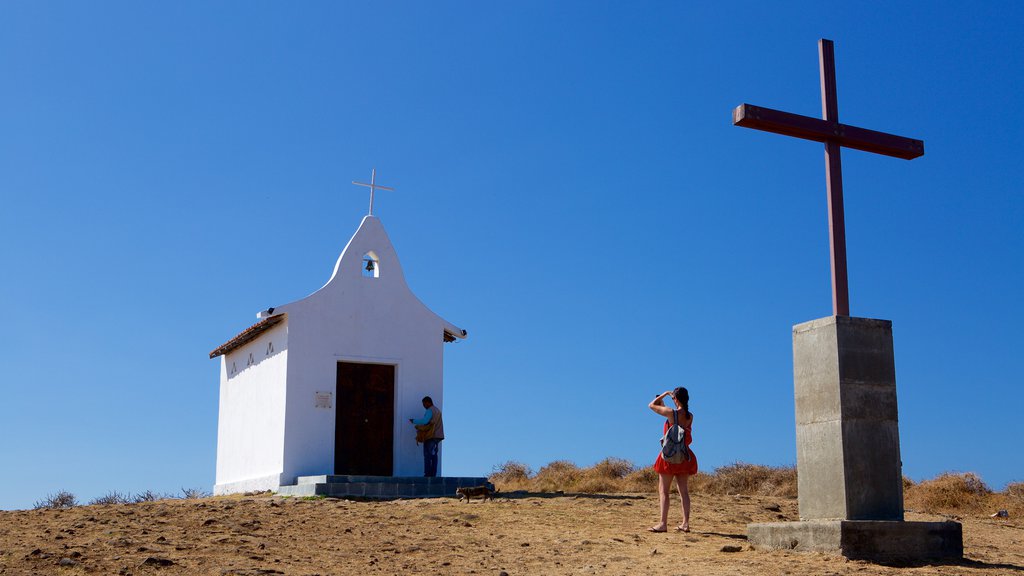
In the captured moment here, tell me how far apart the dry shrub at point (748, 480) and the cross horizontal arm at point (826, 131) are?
30.6 feet

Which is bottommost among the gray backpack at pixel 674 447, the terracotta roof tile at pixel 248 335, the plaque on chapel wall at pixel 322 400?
the gray backpack at pixel 674 447

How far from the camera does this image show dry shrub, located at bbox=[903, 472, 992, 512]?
1867 cm

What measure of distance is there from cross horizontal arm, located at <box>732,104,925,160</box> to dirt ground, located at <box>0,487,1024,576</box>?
4.52 metres

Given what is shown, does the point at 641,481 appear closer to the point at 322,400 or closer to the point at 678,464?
the point at 322,400

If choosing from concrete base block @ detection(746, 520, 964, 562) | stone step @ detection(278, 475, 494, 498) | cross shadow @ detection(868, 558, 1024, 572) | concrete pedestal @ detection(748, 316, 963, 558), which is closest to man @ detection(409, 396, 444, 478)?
stone step @ detection(278, 475, 494, 498)

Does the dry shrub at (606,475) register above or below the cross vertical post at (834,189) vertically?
below

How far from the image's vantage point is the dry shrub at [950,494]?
61.3 ft

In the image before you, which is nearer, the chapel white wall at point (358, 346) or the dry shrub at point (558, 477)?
the chapel white wall at point (358, 346)

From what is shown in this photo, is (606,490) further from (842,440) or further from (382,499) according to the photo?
(842,440)

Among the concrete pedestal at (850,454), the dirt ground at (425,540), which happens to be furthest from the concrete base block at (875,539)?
the dirt ground at (425,540)

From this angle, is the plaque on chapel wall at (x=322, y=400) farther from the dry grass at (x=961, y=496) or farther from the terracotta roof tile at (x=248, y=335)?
the dry grass at (x=961, y=496)

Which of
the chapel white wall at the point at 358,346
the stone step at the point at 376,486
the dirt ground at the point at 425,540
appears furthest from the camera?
the chapel white wall at the point at 358,346

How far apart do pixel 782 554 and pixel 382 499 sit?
8.65 metres

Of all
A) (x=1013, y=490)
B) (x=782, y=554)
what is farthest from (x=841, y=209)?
(x=1013, y=490)
